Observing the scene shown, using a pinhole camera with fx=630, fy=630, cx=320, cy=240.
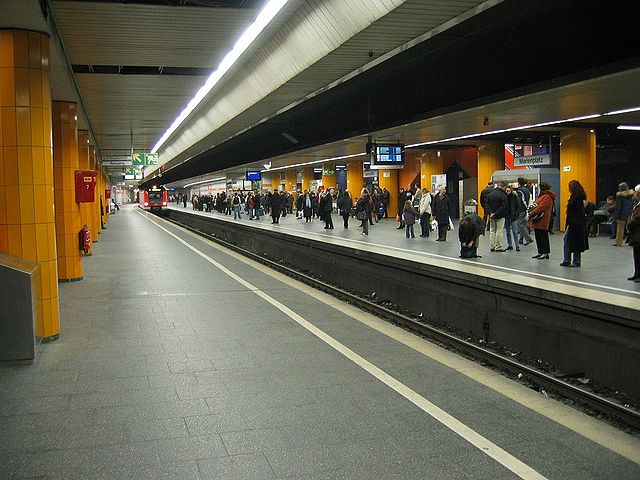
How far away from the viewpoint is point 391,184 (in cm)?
3316

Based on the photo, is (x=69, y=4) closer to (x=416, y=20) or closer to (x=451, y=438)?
(x=416, y=20)

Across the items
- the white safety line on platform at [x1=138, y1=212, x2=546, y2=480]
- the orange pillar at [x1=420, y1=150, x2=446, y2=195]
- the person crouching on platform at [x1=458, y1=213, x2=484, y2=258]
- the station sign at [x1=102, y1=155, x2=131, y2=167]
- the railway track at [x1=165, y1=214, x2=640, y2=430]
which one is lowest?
the railway track at [x1=165, y1=214, x2=640, y2=430]

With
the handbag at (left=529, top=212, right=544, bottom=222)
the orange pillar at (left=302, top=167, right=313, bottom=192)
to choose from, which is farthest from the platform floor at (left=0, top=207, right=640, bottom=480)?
the orange pillar at (left=302, top=167, right=313, bottom=192)

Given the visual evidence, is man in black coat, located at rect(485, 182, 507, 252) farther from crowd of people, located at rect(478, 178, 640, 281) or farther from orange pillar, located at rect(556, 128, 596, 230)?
orange pillar, located at rect(556, 128, 596, 230)

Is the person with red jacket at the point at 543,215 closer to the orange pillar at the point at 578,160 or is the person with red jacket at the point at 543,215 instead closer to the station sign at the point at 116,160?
the orange pillar at the point at 578,160

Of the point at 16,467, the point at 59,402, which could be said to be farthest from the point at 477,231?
the point at 16,467

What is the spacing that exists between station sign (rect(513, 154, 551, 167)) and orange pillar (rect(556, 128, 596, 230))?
1.63 metres

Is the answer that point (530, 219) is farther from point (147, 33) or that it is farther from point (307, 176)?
point (307, 176)

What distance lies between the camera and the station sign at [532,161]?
21.7 metres

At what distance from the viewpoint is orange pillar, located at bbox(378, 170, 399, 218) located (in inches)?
1297

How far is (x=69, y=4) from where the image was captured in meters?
7.16

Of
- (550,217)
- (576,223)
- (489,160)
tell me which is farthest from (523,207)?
(489,160)

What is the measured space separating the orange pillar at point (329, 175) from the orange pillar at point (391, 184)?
4907 mm

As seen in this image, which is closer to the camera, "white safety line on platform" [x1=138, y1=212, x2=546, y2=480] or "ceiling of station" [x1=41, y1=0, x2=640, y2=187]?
"white safety line on platform" [x1=138, y1=212, x2=546, y2=480]
